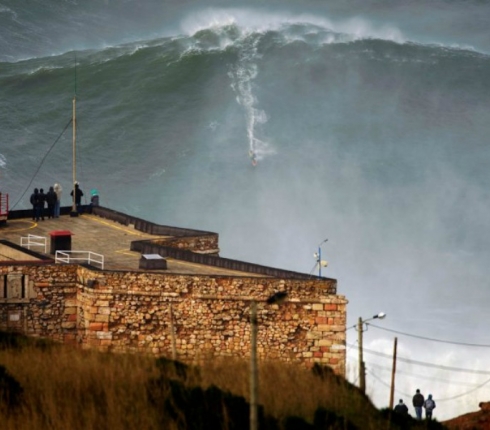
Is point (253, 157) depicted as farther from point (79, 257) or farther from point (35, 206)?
point (79, 257)

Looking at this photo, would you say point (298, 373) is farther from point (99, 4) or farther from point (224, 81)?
point (99, 4)

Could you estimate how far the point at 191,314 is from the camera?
54.2 meters

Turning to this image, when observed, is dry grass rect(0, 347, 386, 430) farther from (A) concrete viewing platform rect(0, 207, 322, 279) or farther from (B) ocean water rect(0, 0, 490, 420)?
(B) ocean water rect(0, 0, 490, 420)

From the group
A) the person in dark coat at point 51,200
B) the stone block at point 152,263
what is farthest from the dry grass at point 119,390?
the person in dark coat at point 51,200

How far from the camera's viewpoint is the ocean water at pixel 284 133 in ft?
399

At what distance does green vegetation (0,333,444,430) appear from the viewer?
38031 millimetres

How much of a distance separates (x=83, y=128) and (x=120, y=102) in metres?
6.64

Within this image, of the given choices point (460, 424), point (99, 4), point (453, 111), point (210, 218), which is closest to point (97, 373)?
point (460, 424)

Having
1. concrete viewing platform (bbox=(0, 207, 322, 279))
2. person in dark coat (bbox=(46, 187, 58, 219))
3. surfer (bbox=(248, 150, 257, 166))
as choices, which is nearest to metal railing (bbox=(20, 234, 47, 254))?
concrete viewing platform (bbox=(0, 207, 322, 279))

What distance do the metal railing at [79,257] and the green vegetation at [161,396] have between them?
37.9ft

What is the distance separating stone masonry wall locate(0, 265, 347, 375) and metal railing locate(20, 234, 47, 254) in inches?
259

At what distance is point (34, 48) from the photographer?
15538cm

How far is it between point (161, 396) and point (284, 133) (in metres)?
98.5

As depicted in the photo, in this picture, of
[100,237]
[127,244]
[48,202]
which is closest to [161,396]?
[127,244]
